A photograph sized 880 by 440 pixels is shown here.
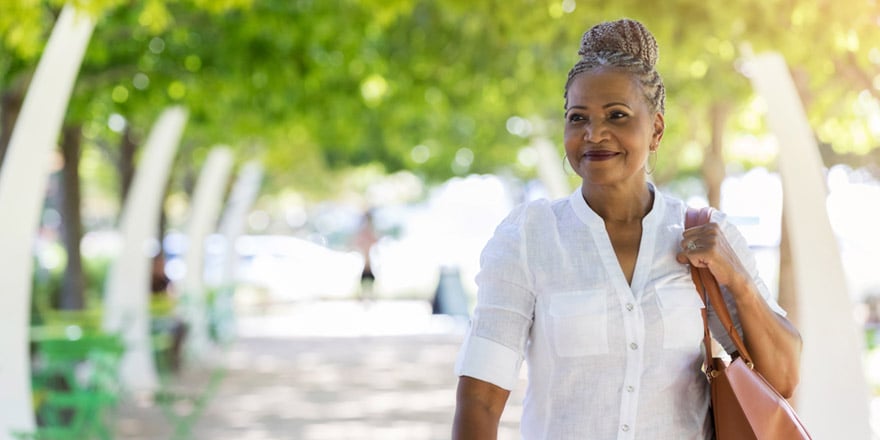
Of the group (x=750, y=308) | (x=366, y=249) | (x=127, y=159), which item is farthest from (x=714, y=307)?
(x=366, y=249)

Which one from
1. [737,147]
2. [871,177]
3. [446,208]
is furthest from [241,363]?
[446,208]

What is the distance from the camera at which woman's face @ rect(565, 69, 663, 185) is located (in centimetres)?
253

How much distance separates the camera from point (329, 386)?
600 inches

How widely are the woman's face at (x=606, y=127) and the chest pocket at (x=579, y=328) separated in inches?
10.5

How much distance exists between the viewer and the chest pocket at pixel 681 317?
252 cm

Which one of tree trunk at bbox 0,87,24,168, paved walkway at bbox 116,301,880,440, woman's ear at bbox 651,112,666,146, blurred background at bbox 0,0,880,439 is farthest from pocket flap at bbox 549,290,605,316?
tree trunk at bbox 0,87,24,168

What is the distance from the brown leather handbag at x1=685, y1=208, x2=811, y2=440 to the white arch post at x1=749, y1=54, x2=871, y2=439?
538 centimetres

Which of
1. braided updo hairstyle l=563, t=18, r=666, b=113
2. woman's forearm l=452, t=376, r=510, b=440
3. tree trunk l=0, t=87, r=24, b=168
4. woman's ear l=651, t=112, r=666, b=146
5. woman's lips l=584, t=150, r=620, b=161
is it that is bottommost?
woman's forearm l=452, t=376, r=510, b=440

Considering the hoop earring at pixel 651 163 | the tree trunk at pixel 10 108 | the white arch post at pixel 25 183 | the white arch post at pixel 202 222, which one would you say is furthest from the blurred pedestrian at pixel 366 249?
the hoop earring at pixel 651 163

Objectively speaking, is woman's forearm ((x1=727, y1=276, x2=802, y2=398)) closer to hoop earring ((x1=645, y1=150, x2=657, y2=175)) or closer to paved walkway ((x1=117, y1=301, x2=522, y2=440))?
hoop earring ((x1=645, y1=150, x2=657, y2=175))

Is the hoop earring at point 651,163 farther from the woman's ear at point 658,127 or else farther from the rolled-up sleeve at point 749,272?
the rolled-up sleeve at point 749,272

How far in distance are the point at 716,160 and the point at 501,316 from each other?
41.1 ft

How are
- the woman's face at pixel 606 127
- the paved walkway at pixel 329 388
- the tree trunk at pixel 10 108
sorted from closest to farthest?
the woman's face at pixel 606 127, the tree trunk at pixel 10 108, the paved walkway at pixel 329 388

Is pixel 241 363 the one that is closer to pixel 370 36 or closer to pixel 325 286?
pixel 370 36
